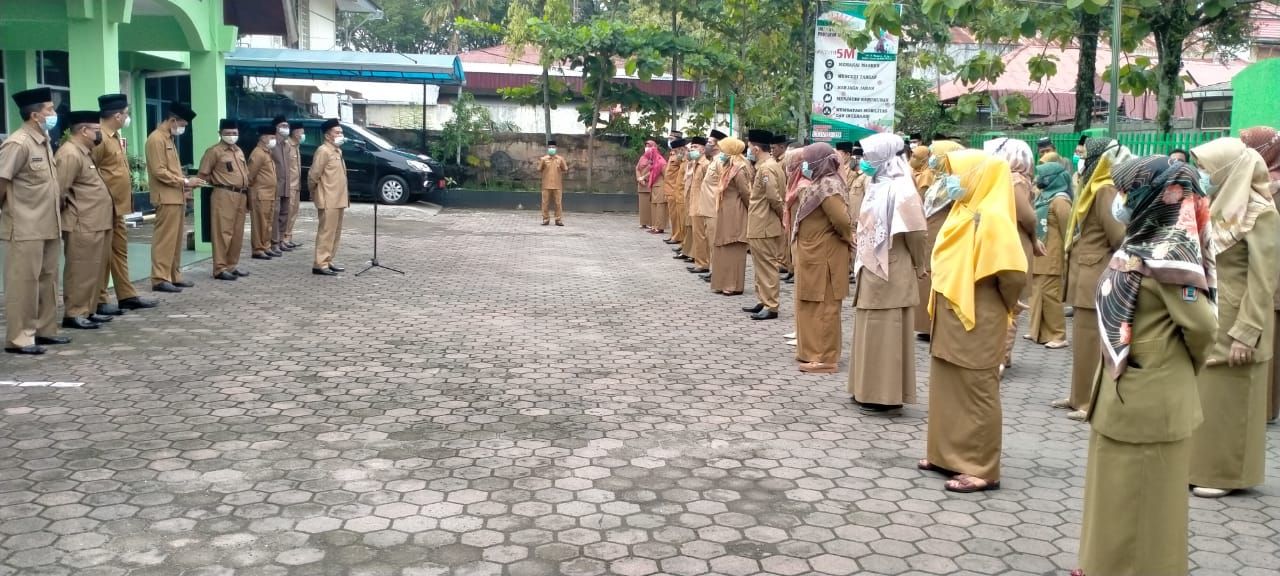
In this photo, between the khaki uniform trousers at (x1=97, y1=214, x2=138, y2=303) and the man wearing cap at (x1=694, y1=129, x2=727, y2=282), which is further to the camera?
the man wearing cap at (x1=694, y1=129, x2=727, y2=282)

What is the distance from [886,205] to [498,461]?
8.63 ft

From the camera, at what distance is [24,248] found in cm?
755

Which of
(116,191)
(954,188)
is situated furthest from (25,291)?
(954,188)

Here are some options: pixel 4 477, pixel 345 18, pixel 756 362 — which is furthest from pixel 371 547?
pixel 345 18

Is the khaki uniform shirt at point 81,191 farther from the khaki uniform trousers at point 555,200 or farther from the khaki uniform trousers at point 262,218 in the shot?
the khaki uniform trousers at point 555,200

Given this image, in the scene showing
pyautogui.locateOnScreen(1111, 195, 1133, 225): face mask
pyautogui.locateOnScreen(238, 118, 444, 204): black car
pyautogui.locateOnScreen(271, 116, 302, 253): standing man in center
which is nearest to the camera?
pyautogui.locateOnScreen(1111, 195, 1133, 225): face mask

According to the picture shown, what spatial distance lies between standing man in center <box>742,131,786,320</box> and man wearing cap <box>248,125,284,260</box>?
6.36 m

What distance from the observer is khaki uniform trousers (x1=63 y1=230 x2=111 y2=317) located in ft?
27.8

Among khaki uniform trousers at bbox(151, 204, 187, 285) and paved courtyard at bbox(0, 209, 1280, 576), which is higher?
khaki uniform trousers at bbox(151, 204, 187, 285)

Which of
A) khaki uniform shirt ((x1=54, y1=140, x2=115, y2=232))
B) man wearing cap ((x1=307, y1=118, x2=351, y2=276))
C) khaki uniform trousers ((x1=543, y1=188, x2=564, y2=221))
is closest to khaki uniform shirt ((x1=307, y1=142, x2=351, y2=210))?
man wearing cap ((x1=307, y1=118, x2=351, y2=276))

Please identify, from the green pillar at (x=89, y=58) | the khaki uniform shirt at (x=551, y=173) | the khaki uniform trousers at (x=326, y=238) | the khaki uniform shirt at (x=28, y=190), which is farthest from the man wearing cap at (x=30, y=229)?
the khaki uniform shirt at (x=551, y=173)

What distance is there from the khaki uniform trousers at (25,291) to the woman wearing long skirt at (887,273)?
18.3ft

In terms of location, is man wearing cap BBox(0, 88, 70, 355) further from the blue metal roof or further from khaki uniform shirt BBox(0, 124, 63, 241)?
the blue metal roof

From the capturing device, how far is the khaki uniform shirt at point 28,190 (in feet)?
24.7
